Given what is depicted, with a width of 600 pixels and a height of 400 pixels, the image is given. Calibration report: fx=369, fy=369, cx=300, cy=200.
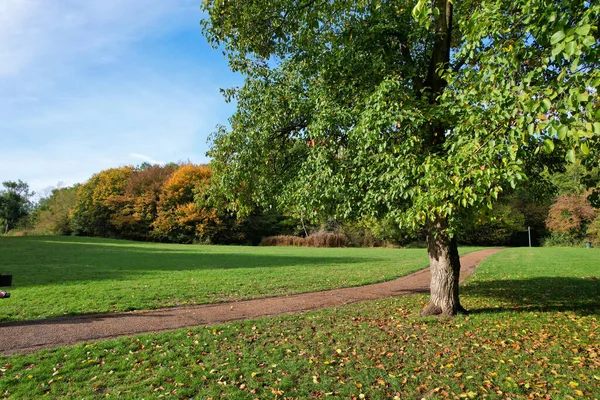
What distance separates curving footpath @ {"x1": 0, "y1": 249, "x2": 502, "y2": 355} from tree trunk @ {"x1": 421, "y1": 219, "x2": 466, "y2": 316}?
2.53 meters

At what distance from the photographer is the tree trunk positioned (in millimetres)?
7625

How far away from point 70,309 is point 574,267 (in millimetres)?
20861

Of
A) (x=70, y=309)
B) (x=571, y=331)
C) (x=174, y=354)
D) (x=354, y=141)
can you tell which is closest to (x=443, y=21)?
(x=354, y=141)

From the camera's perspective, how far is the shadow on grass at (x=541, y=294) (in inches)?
339

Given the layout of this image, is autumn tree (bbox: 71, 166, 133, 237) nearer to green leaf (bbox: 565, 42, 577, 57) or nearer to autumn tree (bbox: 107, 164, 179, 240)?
autumn tree (bbox: 107, 164, 179, 240)

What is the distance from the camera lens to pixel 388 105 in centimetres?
598

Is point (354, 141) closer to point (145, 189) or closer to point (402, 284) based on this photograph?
point (402, 284)

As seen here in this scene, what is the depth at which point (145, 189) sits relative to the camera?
161 ft

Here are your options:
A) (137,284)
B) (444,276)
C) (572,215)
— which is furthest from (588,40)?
(572,215)

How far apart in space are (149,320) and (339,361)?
433 centimetres

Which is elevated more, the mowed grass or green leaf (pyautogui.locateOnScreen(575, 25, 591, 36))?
green leaf (pyautogui.locateOnScreen(575, 25, 591, 36))

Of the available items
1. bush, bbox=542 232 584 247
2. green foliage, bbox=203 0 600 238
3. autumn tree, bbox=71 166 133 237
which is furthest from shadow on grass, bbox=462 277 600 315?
autumn tree, bbox=71 166 133 237

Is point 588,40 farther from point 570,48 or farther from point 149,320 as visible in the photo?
point 149,320

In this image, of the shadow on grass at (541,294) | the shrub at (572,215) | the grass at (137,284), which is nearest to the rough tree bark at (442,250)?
the shadow on grass at (541,294)
